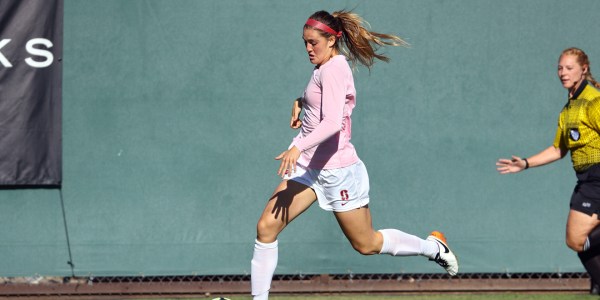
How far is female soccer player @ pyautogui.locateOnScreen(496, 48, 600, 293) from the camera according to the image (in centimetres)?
633

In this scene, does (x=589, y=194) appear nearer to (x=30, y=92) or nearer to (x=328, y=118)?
(x=328, y=118)

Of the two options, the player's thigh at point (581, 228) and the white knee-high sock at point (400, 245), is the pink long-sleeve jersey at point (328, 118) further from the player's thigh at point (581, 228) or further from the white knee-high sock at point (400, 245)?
the player's thigh at point (581, 228)

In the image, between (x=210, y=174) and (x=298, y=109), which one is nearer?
(x=298, y=109)

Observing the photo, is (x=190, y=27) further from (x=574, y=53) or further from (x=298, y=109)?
(x=574, y=53)

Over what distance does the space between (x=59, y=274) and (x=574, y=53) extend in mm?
4093

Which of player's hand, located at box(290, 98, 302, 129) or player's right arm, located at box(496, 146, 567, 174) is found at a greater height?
player's hand, located at box(290, 98, 302, 129)

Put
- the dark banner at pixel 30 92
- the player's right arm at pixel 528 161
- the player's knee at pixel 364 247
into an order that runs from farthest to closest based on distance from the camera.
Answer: the dark banner at pixel 30 92
the player's right arm at pixel 528 161
the player's knee at pixel 364 247

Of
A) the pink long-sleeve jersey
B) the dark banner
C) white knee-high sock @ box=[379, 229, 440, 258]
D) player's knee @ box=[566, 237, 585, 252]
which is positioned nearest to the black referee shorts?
player's knee @ box=[566, 237, 585, 252]

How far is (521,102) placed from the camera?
25.6 ft

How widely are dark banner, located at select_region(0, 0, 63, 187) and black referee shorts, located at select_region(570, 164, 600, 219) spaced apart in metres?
3.77

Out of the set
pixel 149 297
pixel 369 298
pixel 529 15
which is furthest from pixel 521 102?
pixel 149 297

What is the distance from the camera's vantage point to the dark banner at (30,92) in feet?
24.6

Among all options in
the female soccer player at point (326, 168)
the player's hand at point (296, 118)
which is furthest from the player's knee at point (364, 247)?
the player's hand at point (296, 118)

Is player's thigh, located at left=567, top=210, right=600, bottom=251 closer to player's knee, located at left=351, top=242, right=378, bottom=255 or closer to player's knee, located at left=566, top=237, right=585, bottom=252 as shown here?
player's knee, located at left=566, top=237, right=585, bottom=252
